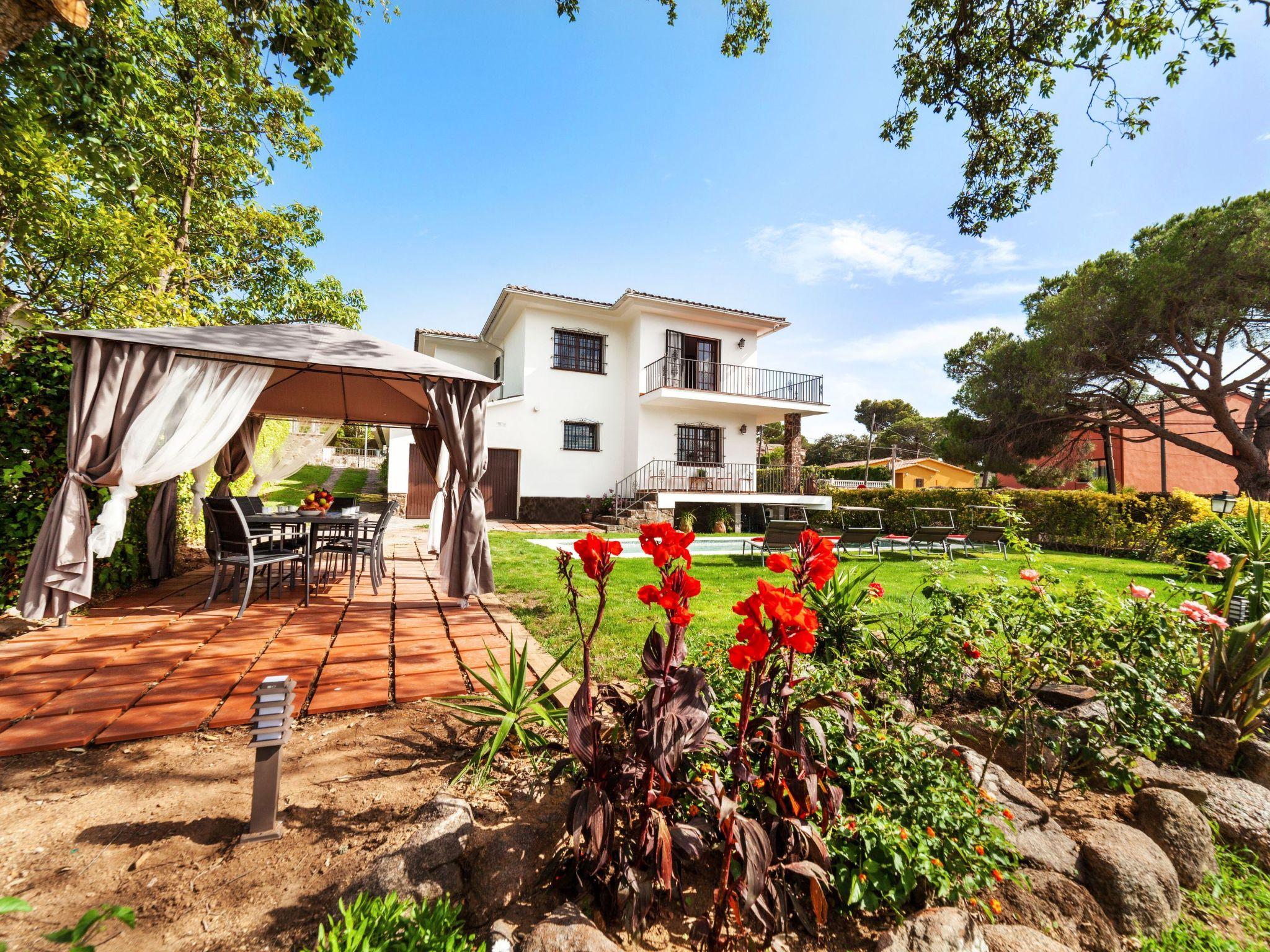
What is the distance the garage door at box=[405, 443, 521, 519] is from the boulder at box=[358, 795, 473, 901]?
40.9 feet

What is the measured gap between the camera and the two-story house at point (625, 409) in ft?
45.0

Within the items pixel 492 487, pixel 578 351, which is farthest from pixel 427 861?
pixel 578 351

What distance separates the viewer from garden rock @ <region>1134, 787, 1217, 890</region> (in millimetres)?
1670

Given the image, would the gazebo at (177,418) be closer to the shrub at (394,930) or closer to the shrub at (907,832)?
the shrub at (394,930)

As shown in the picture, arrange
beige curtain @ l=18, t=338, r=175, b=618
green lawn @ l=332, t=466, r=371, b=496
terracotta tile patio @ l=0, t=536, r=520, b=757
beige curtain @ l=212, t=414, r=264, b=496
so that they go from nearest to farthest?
1. terracotta tile patio @ l=0, t=536, r=520, b=757
2. beige curtain @ l=18, t=338, r=175, b=618
3. beige curtain @ l=212, t=414, r=264, b=496
4. green lawn @ l=332, t=466, r=371, b=496

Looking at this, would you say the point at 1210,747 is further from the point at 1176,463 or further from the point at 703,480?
the point at 1176,463

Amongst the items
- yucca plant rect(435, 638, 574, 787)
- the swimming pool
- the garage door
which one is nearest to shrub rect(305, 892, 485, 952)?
yucca plant rect(435, 638, 574, 787)

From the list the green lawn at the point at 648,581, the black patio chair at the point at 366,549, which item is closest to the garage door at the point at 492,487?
the green lawn at the point at 648,581

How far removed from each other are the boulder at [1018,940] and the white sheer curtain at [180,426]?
516cm

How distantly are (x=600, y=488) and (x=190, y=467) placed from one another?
11.2m

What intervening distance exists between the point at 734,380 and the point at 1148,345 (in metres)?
10.4

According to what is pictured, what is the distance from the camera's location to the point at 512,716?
6.36 feet

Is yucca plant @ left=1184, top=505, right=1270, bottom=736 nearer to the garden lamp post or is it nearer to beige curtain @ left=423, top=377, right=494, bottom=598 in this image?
beige curtain @ left=423, top=377, right=494, bottom=598

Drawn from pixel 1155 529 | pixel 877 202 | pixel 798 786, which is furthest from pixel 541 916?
pixel 1155 529
